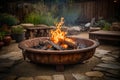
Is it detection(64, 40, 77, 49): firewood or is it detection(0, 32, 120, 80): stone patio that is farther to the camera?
detection(64, 40, 77, 49): firewood

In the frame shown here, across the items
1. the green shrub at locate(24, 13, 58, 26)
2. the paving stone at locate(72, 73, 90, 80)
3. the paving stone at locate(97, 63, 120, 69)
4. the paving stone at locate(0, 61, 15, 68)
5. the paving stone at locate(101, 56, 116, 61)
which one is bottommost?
the paving stone at locate(72, 73, 90, 80)

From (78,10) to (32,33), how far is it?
265 inches

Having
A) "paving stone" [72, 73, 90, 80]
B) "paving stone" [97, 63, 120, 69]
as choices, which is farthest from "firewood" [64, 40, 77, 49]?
"paving stone" [72, 73, 90, 80]

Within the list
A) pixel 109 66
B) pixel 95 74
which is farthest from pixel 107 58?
pixel 95 74

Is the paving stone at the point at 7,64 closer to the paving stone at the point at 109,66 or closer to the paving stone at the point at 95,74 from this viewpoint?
the paving stone at the point at 95,74

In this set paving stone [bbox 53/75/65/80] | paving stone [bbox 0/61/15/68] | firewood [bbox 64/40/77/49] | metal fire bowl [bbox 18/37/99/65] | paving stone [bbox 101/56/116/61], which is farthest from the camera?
paving stone [bbox 101/56/116/61]

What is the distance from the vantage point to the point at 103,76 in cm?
479

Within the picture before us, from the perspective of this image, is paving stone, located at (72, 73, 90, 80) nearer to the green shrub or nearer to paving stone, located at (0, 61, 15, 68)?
paving stone, located at (0, 61, 15, 68)

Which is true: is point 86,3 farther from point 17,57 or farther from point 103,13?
point 17,57

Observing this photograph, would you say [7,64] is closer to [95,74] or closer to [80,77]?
[80,77]

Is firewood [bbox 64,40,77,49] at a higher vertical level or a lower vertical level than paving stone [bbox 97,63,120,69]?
higher

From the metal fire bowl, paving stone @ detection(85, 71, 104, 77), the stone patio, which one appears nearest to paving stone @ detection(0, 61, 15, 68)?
the stone patio

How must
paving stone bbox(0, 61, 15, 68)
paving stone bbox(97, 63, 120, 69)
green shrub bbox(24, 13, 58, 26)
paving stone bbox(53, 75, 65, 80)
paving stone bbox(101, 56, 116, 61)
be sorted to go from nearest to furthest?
Answer: paving stone bbox(53, 75, 65, 80)
paving stone bbox(97, 63, 120, 69)
paving stone bbox(0, 61, 15, 68)
paving stone bbox(101, 56, 116, 61)
green shrub bbox(24, 13, 58, 26)

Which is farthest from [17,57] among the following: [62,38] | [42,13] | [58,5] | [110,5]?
[110,5]
